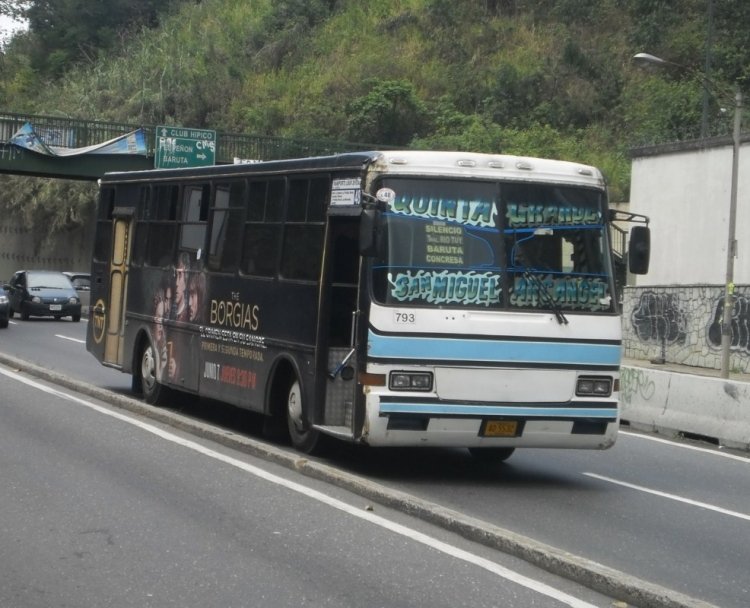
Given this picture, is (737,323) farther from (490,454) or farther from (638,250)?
(638,250)

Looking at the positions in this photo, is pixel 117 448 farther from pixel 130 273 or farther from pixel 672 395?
pixel 672 395

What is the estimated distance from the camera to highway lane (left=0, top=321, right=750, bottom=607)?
27.8 ft

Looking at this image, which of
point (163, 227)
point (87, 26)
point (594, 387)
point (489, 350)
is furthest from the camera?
point (87, 26)

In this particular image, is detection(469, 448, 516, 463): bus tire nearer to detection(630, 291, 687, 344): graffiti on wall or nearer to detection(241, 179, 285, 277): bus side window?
detection(241, 179, 285, 277): bus side window

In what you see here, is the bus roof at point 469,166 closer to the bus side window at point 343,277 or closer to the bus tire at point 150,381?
the bus side window at point 343,277

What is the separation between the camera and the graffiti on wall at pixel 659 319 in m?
31.7

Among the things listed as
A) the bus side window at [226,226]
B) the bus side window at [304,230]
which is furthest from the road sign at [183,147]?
the bus side window at [304,230]

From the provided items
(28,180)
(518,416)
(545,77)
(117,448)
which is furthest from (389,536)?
(28,180)

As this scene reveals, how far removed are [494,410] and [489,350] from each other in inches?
20.3

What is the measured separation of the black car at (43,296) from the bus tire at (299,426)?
2857cm

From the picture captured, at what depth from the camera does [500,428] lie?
1097cm

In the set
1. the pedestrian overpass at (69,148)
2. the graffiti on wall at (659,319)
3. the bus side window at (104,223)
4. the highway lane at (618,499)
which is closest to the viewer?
the highway lane at (618,499)

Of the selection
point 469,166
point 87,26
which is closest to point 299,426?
point 469,166

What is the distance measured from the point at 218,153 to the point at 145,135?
2.90m
